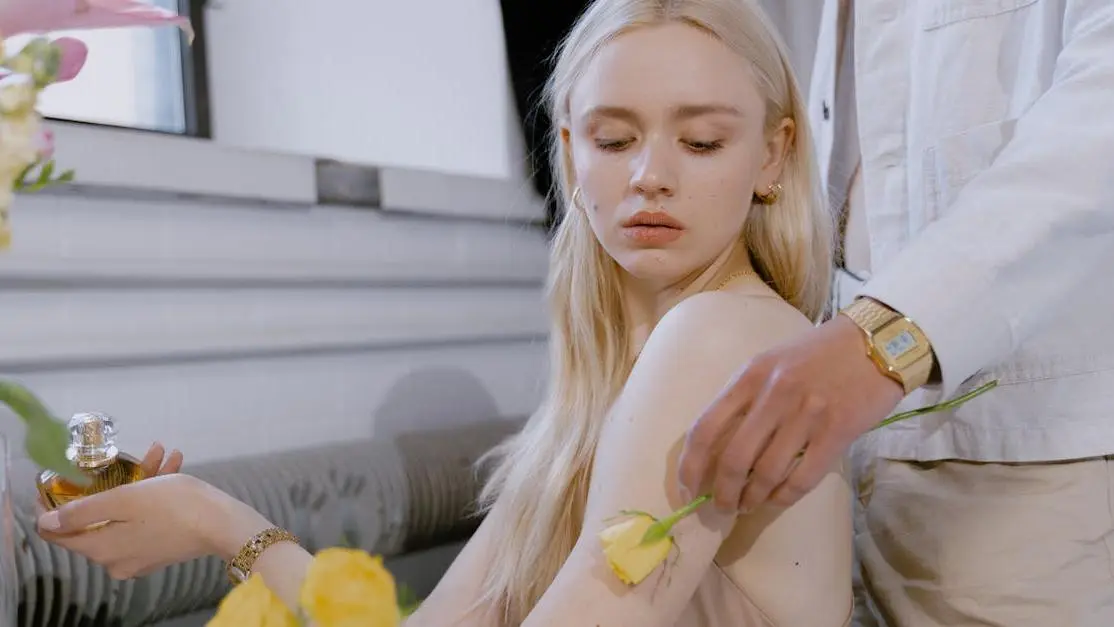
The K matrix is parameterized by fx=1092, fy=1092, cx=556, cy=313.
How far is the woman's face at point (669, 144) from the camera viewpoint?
841mm

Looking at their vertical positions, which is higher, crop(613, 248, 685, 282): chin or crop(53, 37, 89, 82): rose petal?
crop(53, 37, 89, 82): rose petal

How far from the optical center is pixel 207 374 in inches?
46.0

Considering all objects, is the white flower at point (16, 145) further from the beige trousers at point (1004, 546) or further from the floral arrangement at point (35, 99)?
the beige trousers at point (1004, 546)

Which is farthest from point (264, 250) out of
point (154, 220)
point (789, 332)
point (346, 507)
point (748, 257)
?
point (789, 332)

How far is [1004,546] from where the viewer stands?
88 centimetres

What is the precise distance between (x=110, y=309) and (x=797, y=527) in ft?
2.29

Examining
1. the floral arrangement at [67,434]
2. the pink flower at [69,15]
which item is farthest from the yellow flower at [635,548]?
the pink flower at [69,15]

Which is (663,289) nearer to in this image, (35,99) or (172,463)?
(172,463)

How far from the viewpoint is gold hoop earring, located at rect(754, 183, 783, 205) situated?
37.0 inches

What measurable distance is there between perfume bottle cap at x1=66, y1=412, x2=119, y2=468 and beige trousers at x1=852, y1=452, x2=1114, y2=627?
66 centimetres

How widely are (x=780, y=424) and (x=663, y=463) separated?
12 cm

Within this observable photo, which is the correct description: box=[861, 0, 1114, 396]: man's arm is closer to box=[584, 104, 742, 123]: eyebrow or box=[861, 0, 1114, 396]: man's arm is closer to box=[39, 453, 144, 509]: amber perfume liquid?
box=[584, 104, 742, 123]: eyebrow

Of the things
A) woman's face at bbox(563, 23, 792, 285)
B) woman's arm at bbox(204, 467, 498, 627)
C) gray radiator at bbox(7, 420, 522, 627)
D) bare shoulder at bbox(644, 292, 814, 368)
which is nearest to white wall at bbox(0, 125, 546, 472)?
gray radiator at bbox(7, 420, 522, 627)

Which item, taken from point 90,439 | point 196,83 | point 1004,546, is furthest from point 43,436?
point 196,83
